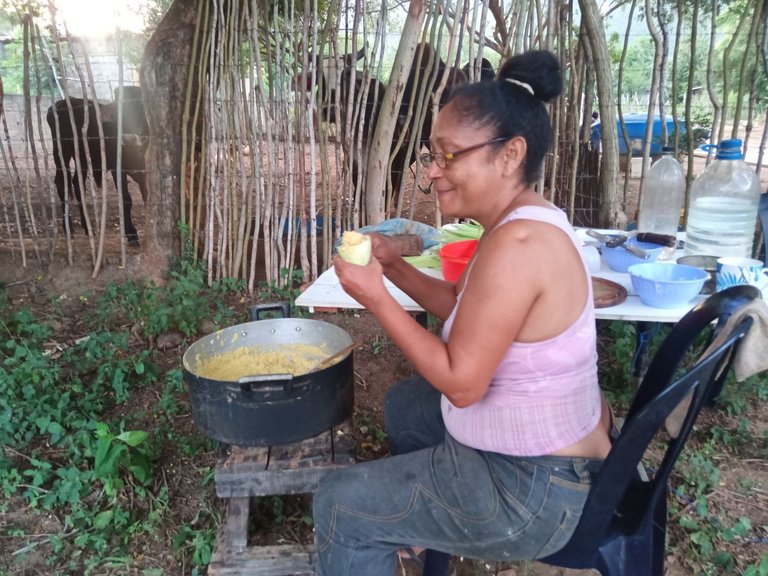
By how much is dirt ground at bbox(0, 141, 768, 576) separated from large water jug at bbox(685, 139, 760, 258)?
1058 mm

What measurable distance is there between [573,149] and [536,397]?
128 inches

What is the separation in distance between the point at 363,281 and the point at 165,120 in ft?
11.9

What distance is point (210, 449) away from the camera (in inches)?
109

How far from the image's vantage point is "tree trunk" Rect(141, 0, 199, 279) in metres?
4.26

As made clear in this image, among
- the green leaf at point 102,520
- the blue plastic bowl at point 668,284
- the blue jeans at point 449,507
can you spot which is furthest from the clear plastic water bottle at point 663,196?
the green leaf at point 102,520

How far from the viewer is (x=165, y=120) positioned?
14.3ft

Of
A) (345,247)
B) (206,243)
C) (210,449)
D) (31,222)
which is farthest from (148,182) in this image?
(345,247)

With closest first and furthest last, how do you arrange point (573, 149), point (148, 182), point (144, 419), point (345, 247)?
point (345, 247)
point (144, 419)
point (573, 149)
point (148, 182)

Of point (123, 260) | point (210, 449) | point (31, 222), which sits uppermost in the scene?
point (31, 222)

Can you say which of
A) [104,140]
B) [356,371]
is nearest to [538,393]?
[356,371]

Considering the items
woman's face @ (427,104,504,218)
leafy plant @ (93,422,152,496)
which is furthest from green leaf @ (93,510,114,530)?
woman's face @ (427,104,504,218)

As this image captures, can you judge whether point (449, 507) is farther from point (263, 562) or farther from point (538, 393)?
point (263, 562)

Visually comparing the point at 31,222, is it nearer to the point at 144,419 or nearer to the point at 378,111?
the point at 144,419

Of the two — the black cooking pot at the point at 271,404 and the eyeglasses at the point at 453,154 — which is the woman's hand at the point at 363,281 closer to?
the eyeglasses at the point at 453,154
